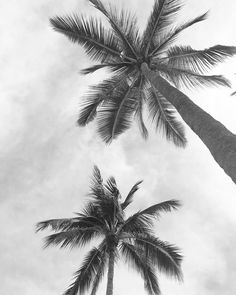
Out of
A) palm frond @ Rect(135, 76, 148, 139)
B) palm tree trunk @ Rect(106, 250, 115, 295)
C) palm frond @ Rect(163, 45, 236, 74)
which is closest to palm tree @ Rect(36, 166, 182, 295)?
palm tree trunk @ Rect(106, 250, 115, 295)

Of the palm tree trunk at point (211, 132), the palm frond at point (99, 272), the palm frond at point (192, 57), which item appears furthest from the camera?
the palm frond at point (99, 272)

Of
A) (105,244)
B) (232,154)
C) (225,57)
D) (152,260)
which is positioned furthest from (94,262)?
(232,154)

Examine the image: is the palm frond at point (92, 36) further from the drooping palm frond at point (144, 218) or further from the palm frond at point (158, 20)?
the drooping palm frond at point (144, 218)

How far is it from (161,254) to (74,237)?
3474 millimetres

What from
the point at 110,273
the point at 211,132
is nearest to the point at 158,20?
the point at 211,132

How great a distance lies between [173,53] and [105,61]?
2167mm

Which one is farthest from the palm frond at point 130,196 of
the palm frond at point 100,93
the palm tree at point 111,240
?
the palm frond at point 100,93

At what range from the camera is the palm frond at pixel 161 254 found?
54.9ft

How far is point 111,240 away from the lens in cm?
1741

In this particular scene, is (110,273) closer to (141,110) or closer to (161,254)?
(161,254)

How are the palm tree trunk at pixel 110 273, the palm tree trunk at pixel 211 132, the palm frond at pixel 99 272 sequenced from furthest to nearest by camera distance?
the palm frond at pixel 99 272 < the palm tree trunk at pixel 110 273 < the palm tree trunk at pixel 211 132

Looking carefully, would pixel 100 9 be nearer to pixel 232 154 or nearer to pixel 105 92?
pixel 105 92

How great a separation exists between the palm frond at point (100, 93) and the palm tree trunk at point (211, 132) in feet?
14.0

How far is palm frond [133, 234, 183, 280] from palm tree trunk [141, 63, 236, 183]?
354 inches
